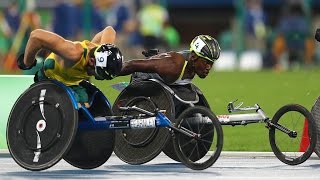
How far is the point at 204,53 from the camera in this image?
13.2 m

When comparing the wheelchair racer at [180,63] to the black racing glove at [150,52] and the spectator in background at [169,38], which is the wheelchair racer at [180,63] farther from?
the spectator in background at [169,38]

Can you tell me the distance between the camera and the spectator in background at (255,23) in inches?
1533

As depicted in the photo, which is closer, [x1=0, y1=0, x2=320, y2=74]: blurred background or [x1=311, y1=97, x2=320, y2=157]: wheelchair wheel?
[x1=311, y1=97, x2=320, y2=157]: wheelchair wheel

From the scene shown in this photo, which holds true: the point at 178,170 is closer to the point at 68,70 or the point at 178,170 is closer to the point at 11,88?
the point at 68,70

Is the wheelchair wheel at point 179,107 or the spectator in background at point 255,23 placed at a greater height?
the wheelchair wheel at point 179,107

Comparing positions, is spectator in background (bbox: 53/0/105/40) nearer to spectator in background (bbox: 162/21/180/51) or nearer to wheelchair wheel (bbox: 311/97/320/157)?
spectator in background (bbox: 162/21/180/51)

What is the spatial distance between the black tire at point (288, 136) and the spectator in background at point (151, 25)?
70.2 ft

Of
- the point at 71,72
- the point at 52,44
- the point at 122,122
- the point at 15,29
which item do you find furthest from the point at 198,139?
Result: the point at 15,29

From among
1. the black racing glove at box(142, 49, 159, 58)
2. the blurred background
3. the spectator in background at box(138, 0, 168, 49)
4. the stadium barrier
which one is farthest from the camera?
the spectator in background at box(138, 0, 168, 49)

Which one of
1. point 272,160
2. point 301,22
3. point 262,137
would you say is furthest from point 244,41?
point 272,160

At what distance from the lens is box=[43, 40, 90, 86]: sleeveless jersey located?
41.5ft

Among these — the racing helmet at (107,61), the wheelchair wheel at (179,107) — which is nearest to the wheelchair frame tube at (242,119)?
the wheelchair wheel at (179,107)

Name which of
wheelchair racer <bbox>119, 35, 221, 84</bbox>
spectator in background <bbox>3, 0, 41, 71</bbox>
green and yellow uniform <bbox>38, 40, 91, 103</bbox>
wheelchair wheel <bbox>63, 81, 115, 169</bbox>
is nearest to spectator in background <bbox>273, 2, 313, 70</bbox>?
spectator in background <bbox>3, 0, 41, 71</bbox>

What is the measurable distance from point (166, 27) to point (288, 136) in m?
28.1
